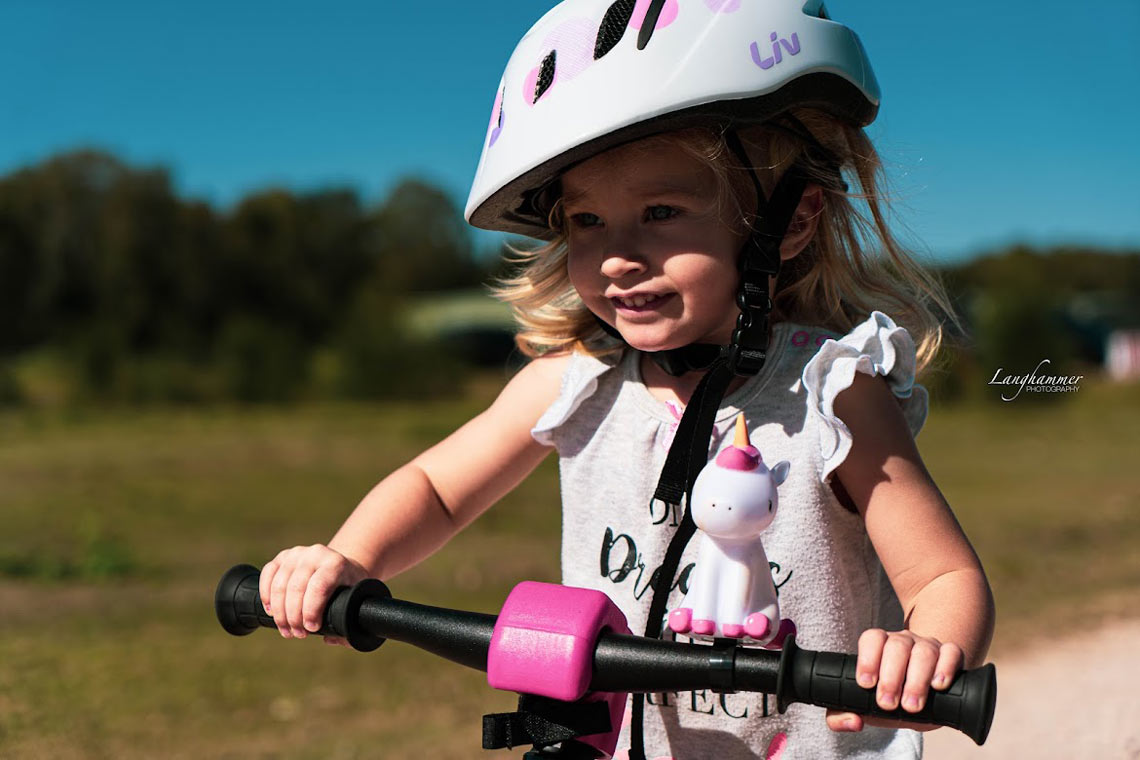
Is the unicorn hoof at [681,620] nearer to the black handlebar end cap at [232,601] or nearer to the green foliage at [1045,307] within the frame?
the black handlebar end cap at [232,601]

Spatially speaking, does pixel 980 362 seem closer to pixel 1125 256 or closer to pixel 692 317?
pixel 1125 256

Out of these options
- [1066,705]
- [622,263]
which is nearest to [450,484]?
[622,263]

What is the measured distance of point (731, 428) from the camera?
2.18 metres

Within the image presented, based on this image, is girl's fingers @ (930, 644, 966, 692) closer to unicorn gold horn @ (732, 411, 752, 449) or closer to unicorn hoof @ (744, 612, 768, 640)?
unicorn hoof @ (744, 612, 768, 640)

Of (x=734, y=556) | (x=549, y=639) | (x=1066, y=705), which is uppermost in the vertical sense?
(x=734, y=556)

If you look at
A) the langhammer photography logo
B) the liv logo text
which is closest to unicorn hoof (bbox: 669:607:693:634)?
the liv logo text

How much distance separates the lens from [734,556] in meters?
1.63

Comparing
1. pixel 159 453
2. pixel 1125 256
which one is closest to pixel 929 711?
pixel 159 453

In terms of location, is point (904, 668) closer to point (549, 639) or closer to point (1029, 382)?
point (549, 639)

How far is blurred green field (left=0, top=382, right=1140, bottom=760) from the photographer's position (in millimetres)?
4320

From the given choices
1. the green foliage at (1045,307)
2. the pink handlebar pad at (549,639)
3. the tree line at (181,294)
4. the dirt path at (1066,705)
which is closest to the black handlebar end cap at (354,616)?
the pink handlebar pad at (549,639)

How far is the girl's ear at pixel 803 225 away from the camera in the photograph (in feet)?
7.34

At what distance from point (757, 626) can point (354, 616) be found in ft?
2.11

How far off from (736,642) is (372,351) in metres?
15.1
